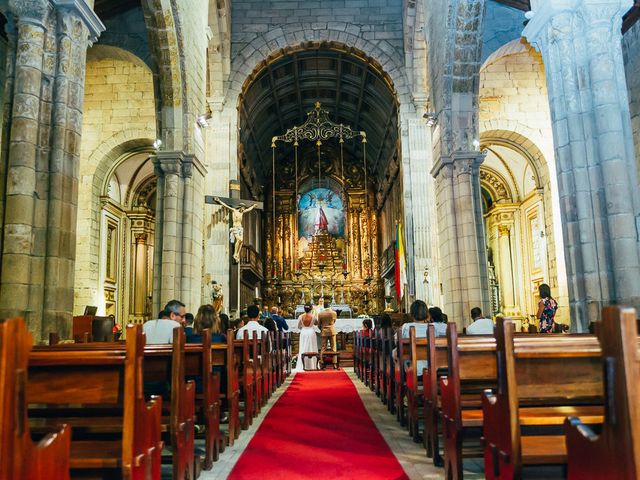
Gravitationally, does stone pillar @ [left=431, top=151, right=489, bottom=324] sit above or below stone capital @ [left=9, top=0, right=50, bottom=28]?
below

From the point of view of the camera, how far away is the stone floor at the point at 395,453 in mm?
3670

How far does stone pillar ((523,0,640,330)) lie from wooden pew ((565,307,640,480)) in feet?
14.5

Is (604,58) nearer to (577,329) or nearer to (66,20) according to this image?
(577,329)

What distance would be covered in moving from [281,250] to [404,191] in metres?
10.2

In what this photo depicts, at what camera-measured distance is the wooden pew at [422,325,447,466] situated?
3908 mm

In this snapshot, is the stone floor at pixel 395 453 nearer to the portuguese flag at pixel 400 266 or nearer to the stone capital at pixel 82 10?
the stone capital at pixel 82 10

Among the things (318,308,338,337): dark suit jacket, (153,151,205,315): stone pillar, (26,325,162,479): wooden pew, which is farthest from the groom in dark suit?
(26,325,162,479): wooden pew

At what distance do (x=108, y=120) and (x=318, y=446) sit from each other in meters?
12.4

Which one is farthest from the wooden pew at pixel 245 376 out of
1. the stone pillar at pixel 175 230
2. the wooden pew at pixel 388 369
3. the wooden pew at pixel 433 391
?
the stone pillar at pixel 175 230

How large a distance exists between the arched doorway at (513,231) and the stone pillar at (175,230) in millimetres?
9896

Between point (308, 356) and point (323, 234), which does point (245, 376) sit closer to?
point (308, 356)

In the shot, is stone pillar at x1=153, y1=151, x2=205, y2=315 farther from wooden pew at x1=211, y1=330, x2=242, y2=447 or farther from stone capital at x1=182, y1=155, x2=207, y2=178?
wooden pew at x1=211, y1=330, x2=242, y2=447

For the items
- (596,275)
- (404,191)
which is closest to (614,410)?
(596,275)

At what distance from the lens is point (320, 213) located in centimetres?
2506
